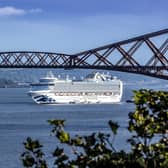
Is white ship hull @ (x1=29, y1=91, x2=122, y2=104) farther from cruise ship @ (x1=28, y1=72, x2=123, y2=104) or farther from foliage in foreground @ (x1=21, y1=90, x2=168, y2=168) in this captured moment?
foliage in foreground @ (x1=21, y1=90, x2=168, y2=168)

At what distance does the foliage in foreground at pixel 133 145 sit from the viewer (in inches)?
387

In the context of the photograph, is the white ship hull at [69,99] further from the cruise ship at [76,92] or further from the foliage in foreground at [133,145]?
the foliage in foreground at [133,145]

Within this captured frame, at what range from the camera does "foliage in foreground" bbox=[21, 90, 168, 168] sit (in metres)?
9.83

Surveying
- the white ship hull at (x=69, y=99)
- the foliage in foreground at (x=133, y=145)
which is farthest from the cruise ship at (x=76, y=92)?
the foliage in foreground at (x=133, y=145)

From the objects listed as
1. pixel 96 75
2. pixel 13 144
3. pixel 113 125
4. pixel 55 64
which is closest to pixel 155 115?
pixel 113 125

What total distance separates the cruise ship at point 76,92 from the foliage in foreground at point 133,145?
363 feet

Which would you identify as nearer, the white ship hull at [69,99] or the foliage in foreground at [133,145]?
the foliage in foreground at [133,145]

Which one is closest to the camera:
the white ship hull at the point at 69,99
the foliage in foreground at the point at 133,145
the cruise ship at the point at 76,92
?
the foliage in foreground at the point at 133,145

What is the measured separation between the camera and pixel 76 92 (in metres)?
126

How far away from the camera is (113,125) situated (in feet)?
32.7

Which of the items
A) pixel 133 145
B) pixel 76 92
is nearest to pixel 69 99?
pixel 76 92

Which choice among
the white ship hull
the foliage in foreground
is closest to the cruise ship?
the white ship hull

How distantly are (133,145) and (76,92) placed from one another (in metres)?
116

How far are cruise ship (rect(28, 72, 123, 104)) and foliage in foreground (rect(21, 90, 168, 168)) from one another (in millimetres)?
110620
